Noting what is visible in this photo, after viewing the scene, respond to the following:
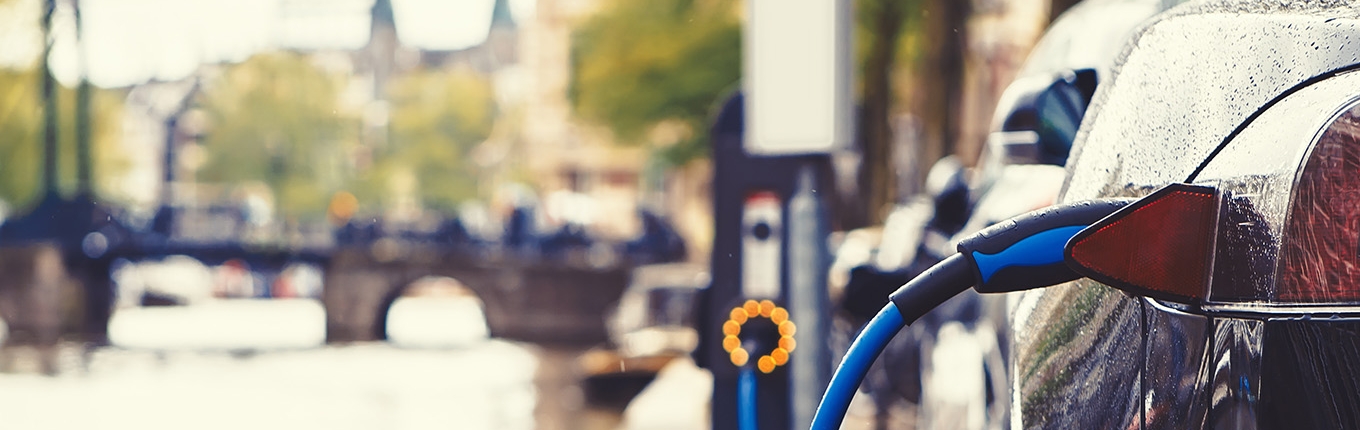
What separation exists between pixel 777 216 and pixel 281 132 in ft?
176

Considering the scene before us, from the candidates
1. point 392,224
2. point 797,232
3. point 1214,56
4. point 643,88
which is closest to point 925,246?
point 797,232

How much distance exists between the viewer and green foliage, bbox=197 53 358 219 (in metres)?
55.9

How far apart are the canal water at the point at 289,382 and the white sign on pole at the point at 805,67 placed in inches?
483

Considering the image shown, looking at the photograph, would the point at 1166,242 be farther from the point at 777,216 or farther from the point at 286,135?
the point at 286,135

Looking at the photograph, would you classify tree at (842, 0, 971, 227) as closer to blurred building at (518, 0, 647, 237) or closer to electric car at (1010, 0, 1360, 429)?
electric car at (1010, 0, 1360, 429)

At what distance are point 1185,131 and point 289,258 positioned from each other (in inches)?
1471

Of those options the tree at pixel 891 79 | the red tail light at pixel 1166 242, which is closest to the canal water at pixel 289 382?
the tree at pixel 891 79

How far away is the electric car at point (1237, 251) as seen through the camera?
1470mm

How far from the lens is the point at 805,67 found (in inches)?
144

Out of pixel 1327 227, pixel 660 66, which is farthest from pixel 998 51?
pixel 1327 227

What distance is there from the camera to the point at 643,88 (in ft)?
80.4

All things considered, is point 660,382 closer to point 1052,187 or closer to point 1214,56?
point 1052,187

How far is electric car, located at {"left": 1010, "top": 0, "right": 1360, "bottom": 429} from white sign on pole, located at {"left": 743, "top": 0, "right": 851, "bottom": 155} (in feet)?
6.01

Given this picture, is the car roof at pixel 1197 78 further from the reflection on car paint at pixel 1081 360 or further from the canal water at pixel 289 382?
the canal water at pixel 289 382
